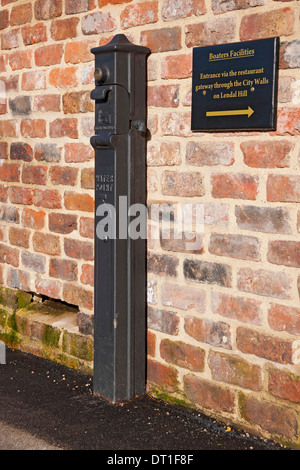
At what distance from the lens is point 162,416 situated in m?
3.31

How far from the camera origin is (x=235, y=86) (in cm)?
303

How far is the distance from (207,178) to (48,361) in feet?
5.58

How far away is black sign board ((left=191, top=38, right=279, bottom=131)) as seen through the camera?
9.43 ft

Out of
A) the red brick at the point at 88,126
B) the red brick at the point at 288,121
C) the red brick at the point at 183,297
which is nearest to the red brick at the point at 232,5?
the red brick at the point at 288,121

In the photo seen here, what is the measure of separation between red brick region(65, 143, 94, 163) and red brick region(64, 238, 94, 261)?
0.47m

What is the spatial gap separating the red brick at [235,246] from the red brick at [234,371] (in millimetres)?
497

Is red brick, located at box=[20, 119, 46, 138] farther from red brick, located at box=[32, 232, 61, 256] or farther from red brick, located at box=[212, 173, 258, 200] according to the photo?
red brick, located at box=[212, 173, 258, 200]

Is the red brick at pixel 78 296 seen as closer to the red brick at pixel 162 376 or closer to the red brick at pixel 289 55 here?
the red brick at pixel 162 376

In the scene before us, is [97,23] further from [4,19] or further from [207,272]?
[207,272]

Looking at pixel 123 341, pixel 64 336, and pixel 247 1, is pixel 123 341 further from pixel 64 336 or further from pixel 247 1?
pixel 247 1
